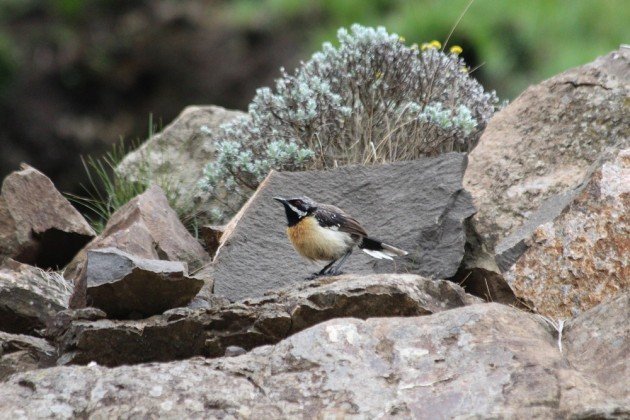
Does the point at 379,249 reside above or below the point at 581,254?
above

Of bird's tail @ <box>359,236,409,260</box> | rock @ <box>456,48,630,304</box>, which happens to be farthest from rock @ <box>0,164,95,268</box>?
rock @ <box>456,48,630,304</box>

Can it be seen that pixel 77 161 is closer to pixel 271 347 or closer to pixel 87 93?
pixel 87 93

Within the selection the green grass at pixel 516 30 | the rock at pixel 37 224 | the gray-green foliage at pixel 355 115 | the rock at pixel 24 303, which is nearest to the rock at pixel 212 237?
the gray-green foliage at pixel 355 115

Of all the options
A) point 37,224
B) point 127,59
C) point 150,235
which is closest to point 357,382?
point 150,235

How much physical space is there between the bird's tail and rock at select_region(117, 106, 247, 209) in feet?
8.52

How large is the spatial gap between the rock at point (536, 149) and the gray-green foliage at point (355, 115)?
48cm

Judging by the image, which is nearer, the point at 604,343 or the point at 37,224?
the point at 604,343

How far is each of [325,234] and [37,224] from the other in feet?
7.25

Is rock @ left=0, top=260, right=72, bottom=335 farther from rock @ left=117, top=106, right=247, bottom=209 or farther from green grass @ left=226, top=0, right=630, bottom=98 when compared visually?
green grass @ left=226, top=0, right=630, bottom=98

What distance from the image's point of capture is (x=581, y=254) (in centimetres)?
638

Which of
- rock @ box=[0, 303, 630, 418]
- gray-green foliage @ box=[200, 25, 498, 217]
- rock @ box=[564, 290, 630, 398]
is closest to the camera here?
rock @ box=[0, 303, 630, 418]

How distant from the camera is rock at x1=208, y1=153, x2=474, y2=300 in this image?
7270 mm

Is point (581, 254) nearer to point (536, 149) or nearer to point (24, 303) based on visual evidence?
point (536, 149)

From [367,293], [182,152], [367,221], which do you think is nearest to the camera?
[367,293]
